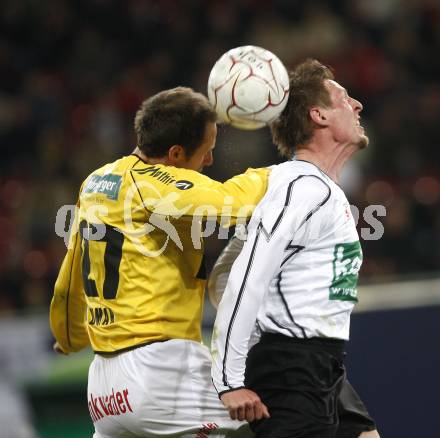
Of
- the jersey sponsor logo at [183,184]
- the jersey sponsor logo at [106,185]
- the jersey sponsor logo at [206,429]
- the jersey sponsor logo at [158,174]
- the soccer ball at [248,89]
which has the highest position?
the soccer ball at [248,89]

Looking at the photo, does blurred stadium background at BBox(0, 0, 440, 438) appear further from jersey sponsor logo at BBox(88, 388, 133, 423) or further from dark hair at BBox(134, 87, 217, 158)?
jersey sponsor logo at BBox(88, 388, 133, 423)

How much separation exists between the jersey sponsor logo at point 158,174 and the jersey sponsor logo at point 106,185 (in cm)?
10

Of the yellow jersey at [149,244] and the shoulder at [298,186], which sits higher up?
the shoulder at [298,186]

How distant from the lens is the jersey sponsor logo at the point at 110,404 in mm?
3801

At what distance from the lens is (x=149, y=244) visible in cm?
386

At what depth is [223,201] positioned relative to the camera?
3.64 metres

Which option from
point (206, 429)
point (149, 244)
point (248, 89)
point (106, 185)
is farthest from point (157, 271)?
point (248, 89)

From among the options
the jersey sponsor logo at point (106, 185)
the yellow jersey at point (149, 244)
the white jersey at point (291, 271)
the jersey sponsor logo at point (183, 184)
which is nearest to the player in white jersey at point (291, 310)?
the white jersey at point (291, 271)

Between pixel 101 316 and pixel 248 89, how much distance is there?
1082 millimetres

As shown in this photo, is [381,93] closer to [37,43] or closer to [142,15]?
[142,15]

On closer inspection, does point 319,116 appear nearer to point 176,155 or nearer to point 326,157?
point 326,157

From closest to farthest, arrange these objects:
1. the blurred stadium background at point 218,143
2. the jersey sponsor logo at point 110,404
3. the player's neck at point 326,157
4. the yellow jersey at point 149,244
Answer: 1. the yellow jersey at point 149,244
2. the jersey sponsor logo at point 110,404
3. the player's neck at point 326,157
4. the blurred stadium background at point 218,143

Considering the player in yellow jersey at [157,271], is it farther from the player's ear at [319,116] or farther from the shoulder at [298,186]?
the player's ear at [319,116]

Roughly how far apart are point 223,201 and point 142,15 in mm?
8716
